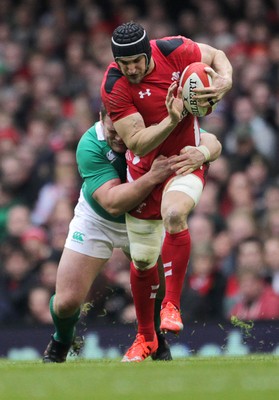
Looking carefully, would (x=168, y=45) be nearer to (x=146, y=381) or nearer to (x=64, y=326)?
(x=64, y=326)

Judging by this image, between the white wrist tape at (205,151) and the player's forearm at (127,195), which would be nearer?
the player's forearm at (127,195)

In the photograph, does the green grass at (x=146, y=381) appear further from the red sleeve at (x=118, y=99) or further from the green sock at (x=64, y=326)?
the red sleeve at (x=118, y=99)

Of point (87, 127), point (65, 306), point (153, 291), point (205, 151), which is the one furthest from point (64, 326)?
point (87, 127)

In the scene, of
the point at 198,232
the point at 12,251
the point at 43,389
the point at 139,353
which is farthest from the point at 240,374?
the point at 12,251

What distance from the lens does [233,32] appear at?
1506 centimetres

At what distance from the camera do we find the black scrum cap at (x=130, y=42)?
8297mm

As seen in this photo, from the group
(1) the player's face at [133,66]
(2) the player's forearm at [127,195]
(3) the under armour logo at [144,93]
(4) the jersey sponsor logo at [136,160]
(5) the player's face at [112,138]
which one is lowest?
(2) the player's forearm at [127,195]

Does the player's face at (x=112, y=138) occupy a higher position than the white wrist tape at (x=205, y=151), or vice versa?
the player's face at (x=112, y=138)

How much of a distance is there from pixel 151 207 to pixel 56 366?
1294mm

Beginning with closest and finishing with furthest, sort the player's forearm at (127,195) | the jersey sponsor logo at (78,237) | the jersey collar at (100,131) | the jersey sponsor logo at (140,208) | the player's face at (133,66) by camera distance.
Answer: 1. the player's face at (133,66)
2. the player's forearm at (127,195)
3. the jersey sponsor logo at (140,208)
4. the jersey collar at (100,131)
5. the jersey sponsor logo at (78,237)

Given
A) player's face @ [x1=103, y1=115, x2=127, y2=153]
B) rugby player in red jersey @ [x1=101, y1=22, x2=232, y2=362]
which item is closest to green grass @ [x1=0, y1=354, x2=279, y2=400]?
rugby player in red jersey @ [x1=101, y1=22, x2=232, y2=362]

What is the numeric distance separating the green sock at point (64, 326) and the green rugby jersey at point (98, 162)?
30.3 inches

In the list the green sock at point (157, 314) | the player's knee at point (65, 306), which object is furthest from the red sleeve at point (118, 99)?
the green sock at point (157, 314)

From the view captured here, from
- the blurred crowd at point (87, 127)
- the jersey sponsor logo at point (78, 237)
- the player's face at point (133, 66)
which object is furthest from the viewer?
the blurred crowd at point (87, 127)
